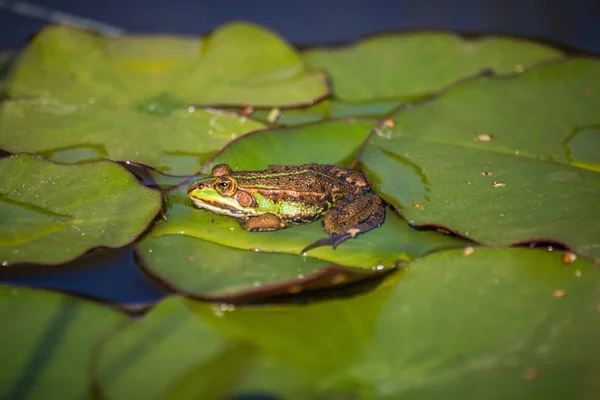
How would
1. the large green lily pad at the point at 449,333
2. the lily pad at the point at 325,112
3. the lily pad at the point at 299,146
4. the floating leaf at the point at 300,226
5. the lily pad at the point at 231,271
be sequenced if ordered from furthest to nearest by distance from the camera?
the lily pad at the point at 325,112, the lily pad at the point at 299,146, the floating leaf at the point at 300,226, the lily pad at the point at 231,271, the large green lily pad at the point at 449,333

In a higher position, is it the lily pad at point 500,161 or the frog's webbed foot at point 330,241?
the lily pad at point 500,161

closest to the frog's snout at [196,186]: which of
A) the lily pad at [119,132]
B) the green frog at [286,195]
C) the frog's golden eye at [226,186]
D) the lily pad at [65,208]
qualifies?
the green frog at [286,195]

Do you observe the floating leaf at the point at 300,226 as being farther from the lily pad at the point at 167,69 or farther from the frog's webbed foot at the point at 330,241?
the lily pad at the point at 167,69

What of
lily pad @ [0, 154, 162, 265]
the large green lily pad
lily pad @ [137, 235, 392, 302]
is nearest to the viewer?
the large green lily pad

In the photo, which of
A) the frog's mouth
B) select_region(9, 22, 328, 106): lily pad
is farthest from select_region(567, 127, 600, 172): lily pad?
the frog's mouth

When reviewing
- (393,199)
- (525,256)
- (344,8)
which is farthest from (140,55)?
(525,256)

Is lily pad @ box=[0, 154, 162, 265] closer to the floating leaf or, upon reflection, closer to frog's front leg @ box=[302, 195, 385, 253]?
the floating leaf
